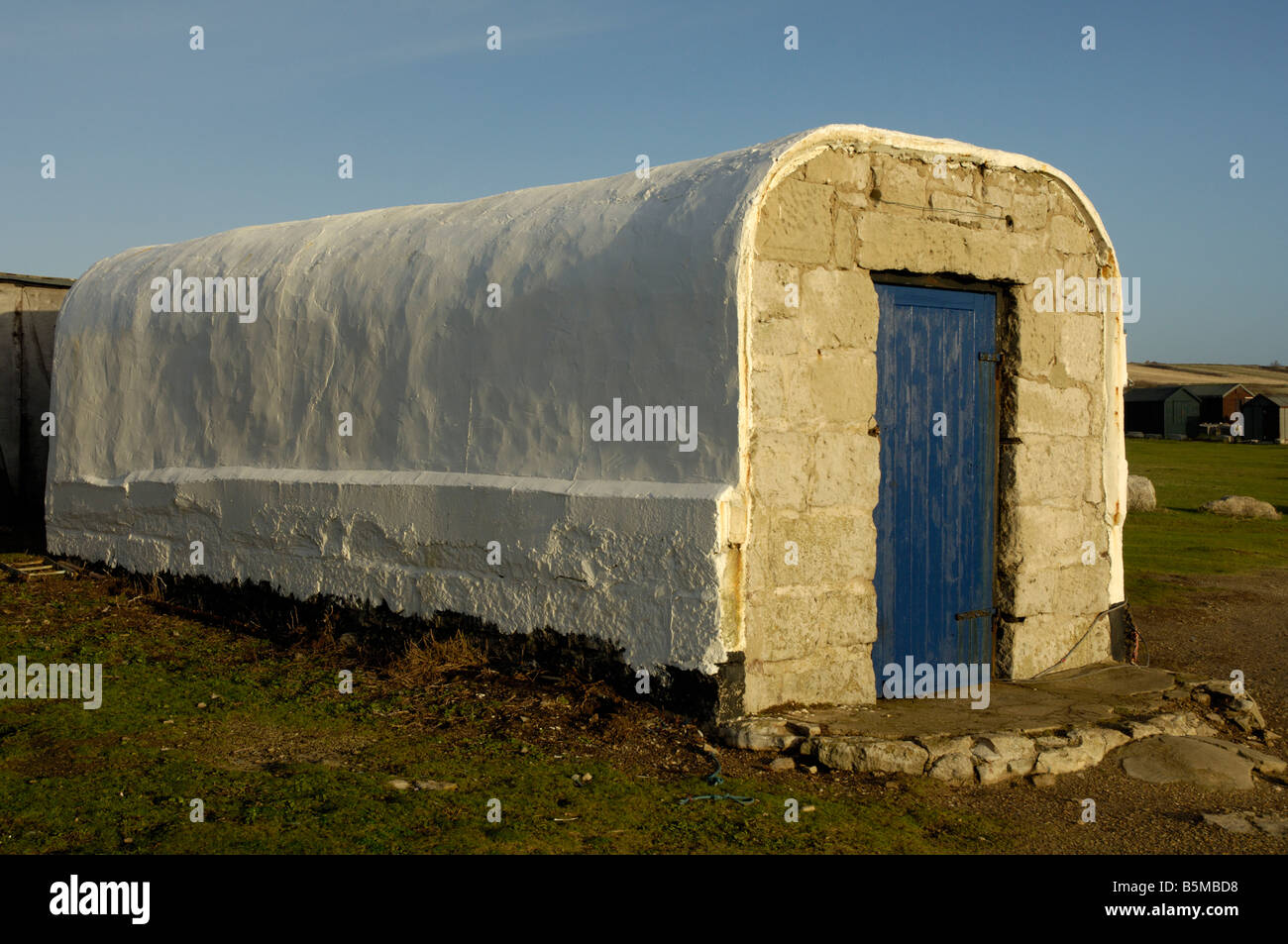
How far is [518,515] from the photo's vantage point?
588cm

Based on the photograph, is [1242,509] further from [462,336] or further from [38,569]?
[38,569]

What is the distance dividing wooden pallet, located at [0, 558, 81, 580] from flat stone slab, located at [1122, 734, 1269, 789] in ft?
25.3

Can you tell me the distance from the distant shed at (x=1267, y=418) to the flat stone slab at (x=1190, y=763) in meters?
48.8

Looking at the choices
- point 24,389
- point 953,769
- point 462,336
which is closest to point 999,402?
point 953,769

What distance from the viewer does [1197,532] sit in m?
15.2

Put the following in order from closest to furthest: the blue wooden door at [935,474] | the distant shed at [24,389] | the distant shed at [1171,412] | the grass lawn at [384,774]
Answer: the grass lawn at [384,774] → the blue wooden door at [935,474] → the distant shed at [24,389] → the distant shed at [1171,412]

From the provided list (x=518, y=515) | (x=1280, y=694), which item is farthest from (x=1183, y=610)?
(x=518, y=515)

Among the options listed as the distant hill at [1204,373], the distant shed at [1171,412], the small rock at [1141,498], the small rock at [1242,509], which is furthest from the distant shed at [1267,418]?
the small rock at [1141,498]

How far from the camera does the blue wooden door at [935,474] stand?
5844mm

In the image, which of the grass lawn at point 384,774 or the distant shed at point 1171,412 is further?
the distant shed at point 1171,412

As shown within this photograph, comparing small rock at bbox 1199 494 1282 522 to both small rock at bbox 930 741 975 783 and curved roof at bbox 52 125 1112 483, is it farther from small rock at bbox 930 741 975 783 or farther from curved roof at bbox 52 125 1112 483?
small rock at bbox 930 741 975 783

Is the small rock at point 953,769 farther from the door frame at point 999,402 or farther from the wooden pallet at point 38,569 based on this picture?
the wooden pallet at point 38,569

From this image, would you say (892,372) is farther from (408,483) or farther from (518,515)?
(408,483)
